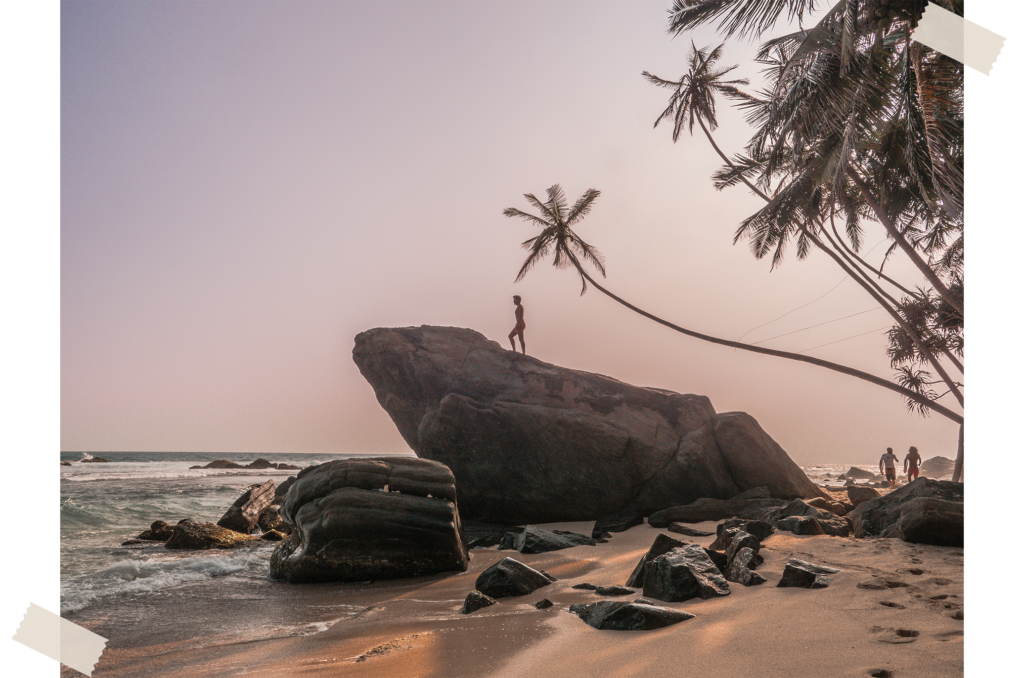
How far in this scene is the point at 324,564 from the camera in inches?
308

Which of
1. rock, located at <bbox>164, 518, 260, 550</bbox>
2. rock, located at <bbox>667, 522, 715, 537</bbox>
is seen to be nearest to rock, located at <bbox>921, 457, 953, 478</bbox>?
rock, located at <bbox>667, 522, 715, 537</bbox>

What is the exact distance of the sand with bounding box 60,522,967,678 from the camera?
330cm

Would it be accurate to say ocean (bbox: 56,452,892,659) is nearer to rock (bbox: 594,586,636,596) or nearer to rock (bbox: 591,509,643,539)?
rock (bbox: 594,586,636,596)

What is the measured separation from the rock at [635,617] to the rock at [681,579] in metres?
0.58

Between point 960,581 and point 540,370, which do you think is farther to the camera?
point 540,370

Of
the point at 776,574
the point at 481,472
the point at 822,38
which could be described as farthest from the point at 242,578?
the point at 822,38

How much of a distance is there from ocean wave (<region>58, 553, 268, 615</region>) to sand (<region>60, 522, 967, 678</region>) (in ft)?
4.64

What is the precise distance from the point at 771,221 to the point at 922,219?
4.63 meters

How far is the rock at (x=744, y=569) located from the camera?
526 cm

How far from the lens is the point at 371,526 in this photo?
796 centimetres

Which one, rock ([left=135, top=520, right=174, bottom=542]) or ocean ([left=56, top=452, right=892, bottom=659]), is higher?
ocean ([left=56, top=452, right=892, bottom=659])
